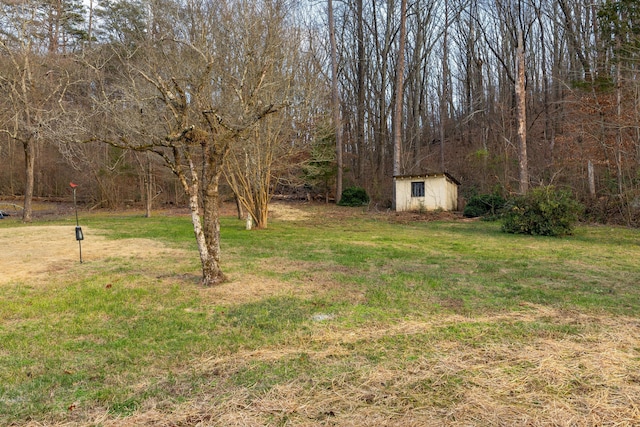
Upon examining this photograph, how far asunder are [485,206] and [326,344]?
53.0 feet

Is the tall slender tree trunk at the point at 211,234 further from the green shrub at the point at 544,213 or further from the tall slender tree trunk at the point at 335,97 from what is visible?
the tall slender tree trunk at the point at 335,97

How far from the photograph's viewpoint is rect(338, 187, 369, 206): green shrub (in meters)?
23.8

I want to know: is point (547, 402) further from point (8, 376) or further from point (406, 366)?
point (8, 376)

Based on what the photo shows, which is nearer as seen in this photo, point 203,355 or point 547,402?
point 547,402

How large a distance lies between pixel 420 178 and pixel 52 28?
21247mm

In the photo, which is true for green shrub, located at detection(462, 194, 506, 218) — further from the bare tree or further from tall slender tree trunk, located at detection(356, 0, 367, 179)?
the bare tree

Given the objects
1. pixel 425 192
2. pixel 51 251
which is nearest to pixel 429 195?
pixel 425 192

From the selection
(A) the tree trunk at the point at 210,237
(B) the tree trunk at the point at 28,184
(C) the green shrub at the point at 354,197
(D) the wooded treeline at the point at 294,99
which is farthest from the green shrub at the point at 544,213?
(B) the tree trunk at the point at 28,184

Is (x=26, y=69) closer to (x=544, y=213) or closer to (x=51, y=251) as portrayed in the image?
(x=51, y=251)

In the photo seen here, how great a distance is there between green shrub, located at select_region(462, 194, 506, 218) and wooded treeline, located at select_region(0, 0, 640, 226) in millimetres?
1696

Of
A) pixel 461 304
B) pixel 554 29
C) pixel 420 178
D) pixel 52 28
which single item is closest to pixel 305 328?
pixel 461 304

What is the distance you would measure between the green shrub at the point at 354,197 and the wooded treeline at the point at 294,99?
0.83m

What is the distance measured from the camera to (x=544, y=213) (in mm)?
11672

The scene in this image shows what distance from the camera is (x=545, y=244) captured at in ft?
32.6
